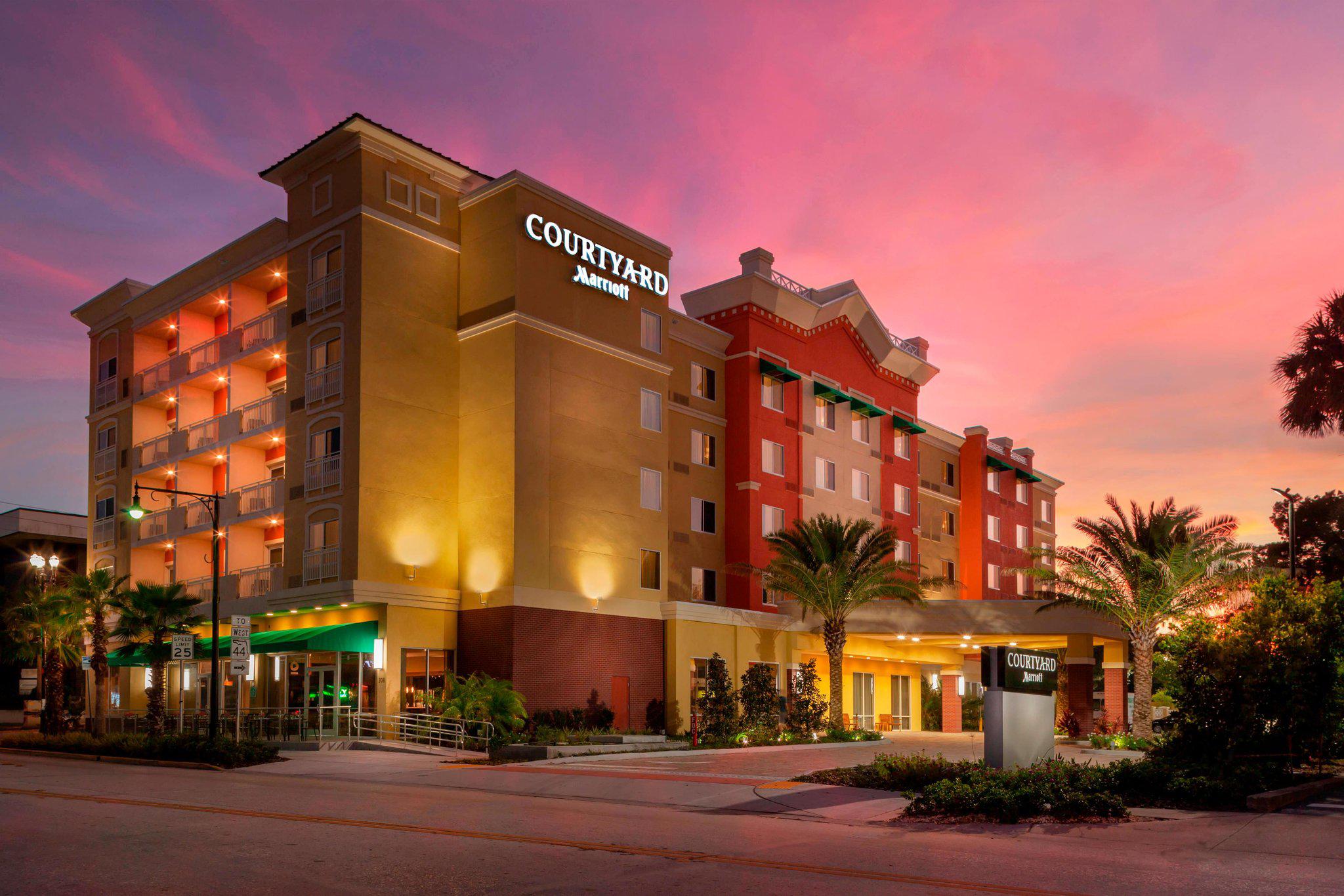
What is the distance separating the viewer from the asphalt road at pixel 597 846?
34.2 feet

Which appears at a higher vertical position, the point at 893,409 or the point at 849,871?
the point at 893,409

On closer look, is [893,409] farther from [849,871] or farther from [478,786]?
[849,871]

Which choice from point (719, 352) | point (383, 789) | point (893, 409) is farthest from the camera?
point (893, 409)

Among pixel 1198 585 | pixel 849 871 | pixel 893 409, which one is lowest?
pixel 849 871

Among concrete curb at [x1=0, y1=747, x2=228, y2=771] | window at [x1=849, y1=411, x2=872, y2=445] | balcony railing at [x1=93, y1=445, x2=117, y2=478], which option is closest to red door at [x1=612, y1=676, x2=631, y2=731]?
A: concrete curb at [x1=0, y1=747, x2=228, y2=771]

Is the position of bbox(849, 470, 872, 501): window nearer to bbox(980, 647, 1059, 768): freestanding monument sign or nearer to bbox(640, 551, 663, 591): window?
bbox(640, 551, 663, 591): window

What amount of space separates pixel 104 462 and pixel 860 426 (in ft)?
121

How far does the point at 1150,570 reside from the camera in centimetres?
3522

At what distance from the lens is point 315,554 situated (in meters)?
38.1

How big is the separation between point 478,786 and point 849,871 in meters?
12.5

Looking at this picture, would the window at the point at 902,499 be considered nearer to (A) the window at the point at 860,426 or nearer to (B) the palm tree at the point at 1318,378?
(A) the window at the point at 860,426

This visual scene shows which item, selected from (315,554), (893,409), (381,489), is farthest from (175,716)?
(893,409)

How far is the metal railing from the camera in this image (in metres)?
32.9

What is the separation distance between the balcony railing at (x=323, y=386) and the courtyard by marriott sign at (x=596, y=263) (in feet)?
27.5
